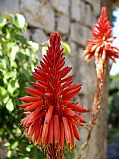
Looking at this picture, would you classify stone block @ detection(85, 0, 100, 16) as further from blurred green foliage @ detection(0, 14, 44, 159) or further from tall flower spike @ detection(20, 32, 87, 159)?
tall flower spike @ detection(20, 32, 87, 159)

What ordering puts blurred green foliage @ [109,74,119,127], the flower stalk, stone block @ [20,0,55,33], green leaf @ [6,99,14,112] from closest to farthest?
1. the flower stalk
2. green leaf @ [6,99,14,112]
3. stone block @ [20,0,55,33]
4. blurred green foliage @ [109,74,119,127]

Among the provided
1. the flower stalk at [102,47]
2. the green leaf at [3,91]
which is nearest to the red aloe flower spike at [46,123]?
the flower stalk at [102,47]

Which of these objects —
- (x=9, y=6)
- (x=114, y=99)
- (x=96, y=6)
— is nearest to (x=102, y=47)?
(x=9, y=6)

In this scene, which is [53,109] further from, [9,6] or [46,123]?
[9,6]

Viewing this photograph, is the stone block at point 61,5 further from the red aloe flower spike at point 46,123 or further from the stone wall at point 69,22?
the red aloe flower spike at point 46,123

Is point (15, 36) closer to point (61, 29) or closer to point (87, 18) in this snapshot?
point (61, 29)

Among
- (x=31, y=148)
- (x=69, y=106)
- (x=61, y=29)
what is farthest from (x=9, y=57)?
(x=61, y=29)

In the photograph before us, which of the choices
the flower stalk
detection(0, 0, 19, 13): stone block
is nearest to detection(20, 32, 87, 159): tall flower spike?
the flower stalk
